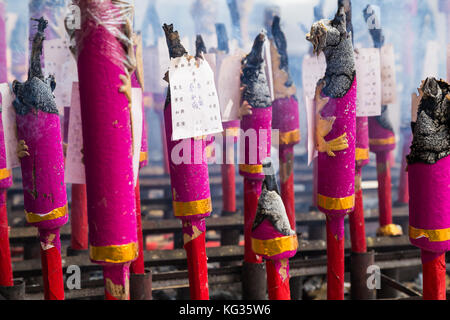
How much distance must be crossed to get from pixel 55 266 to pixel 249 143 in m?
0.66

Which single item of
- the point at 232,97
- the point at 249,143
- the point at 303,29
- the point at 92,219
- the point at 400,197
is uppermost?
the point at 303,29

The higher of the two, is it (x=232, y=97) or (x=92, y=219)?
(x=232, y=97)

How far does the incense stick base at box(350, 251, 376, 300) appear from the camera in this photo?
6.13ft

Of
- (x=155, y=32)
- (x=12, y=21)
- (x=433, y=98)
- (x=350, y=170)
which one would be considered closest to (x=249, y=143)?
(x=350, y=170)

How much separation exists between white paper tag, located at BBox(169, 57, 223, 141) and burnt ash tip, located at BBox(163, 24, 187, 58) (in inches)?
0.9

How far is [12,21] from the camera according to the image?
6.85 feet

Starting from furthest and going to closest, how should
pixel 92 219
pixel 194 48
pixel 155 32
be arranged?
pixel 155 32 < pixel 194 48 < pixel 92 219

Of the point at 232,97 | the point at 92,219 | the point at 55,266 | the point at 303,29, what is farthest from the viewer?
the point at 303,29

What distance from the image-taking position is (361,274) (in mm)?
1881

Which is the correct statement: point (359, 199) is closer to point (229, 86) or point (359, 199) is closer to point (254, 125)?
point (254, 125)

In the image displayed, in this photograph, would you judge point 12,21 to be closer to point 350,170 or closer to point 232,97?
point 232,97

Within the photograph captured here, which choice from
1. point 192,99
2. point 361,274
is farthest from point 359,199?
point 192,99

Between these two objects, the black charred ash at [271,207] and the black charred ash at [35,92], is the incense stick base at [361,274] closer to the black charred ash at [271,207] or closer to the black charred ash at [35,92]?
the black charred ash at [271,207]

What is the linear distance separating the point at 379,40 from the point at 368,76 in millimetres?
291
